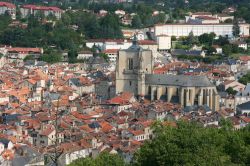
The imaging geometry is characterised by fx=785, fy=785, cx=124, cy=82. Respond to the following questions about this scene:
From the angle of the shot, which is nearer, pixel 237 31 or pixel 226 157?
pixel 226 157

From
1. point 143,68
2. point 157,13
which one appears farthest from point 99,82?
point 157,13

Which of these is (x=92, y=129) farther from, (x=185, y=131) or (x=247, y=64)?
(x=247, y=64)

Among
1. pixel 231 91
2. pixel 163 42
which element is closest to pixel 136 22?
pixel 163 42

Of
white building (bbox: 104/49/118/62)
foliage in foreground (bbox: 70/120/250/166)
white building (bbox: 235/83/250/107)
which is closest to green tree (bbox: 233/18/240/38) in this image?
white building (bbox: 104/49/118/62)

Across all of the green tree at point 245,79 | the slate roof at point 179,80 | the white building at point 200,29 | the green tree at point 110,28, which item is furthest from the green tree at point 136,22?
the slate roof at point 179,80

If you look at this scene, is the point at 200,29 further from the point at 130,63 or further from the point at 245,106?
the point at 245,106

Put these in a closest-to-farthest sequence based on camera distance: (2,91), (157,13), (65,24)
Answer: (2,91) → (65,24) → (157,13)

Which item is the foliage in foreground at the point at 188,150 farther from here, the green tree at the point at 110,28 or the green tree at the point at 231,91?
the green tree at the point at 110,28
